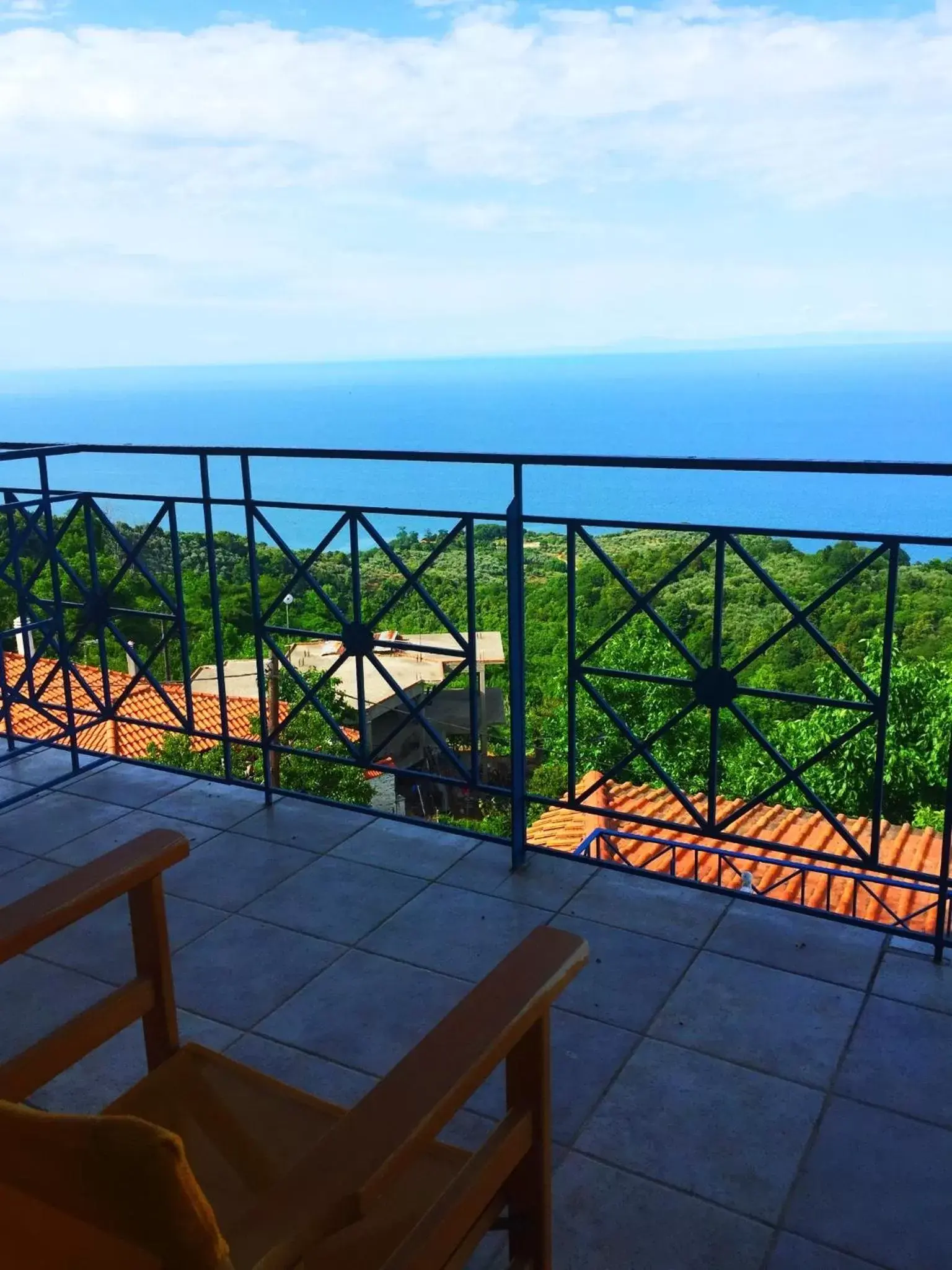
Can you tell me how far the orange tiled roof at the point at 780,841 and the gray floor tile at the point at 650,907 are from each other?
556 cm

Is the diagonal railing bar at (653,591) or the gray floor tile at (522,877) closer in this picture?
the diagonal railing bar at (653,591)

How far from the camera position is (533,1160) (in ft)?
4.35

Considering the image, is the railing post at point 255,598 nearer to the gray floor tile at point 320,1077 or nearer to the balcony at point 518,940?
the balcony at point 518,940

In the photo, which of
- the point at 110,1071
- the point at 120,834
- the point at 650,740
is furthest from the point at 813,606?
the point at 120,834

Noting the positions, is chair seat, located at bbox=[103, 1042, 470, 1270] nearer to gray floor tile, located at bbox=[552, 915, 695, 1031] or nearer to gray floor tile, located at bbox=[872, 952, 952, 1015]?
gray floor tile, located at bbox=[552, 915, 695, 1031]

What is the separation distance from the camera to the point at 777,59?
24.3m

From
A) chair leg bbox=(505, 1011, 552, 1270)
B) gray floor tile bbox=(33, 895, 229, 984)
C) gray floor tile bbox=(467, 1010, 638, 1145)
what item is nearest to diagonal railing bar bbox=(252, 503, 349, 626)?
gray floor tile bbox=(33, 895, 229, 984)

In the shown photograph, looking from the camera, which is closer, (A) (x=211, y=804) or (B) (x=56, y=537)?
(A) (x=211, y=804)

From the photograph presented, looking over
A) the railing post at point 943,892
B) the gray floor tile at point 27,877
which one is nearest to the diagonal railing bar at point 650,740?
the railing post at point 943,892

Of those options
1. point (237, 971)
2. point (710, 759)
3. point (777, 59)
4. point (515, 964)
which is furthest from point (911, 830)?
point (777, 59)

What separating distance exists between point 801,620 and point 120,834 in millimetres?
2186

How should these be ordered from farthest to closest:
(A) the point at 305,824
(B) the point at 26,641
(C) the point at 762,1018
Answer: (B) the point at 26,641
(A) the point at 305,824
(C) the point at 762,1018

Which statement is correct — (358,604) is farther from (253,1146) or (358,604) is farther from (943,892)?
(253,1146)

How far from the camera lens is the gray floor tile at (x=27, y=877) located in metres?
2.92
